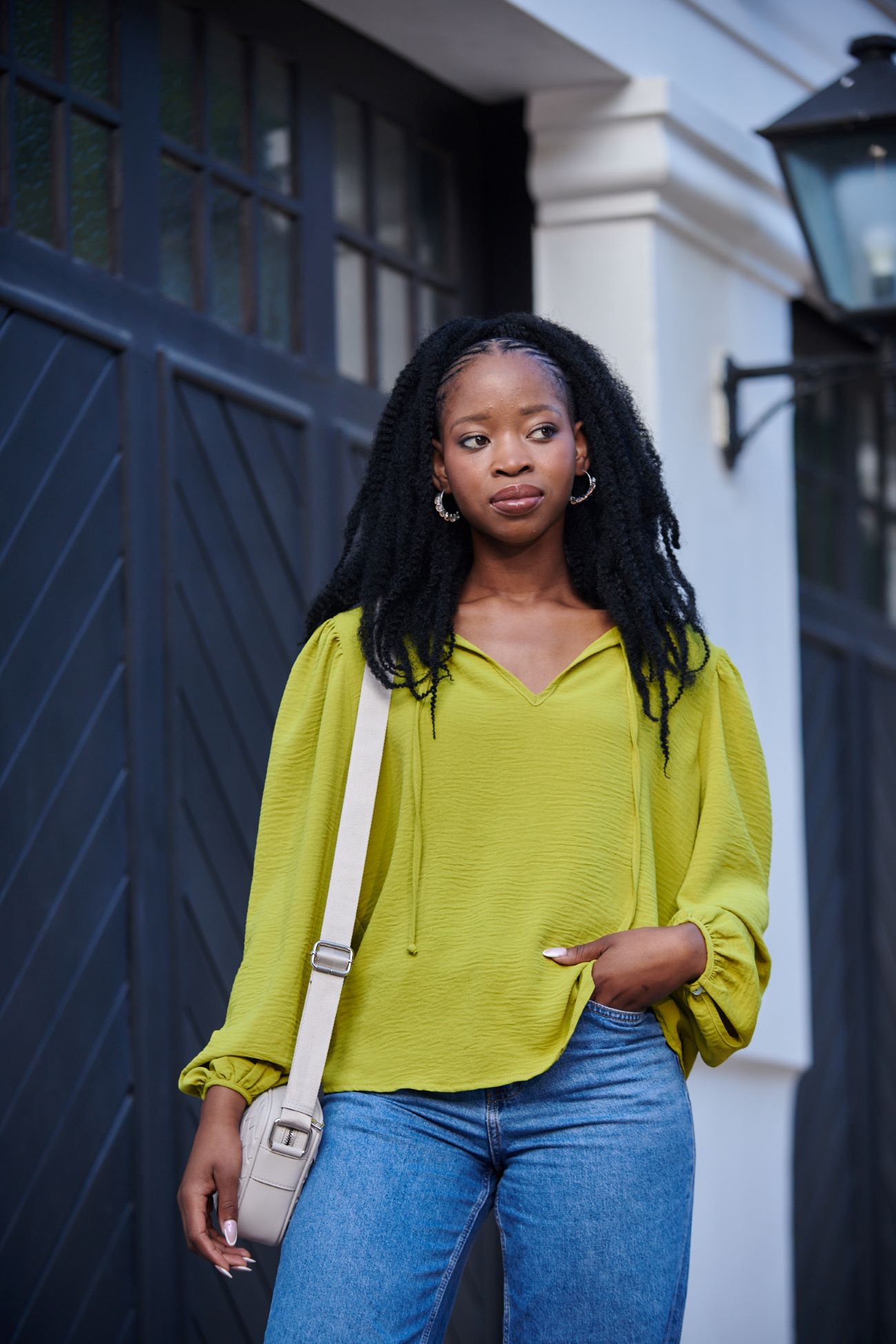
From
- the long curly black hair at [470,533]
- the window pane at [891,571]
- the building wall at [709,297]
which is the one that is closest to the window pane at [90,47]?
the building wall at [709,297]

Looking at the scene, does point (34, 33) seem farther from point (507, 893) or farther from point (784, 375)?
point (784, 375)

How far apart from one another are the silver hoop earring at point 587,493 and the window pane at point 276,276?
1.76 m

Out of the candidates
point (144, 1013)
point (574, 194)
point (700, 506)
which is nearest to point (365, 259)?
point (574, 194)

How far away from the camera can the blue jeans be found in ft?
7.88

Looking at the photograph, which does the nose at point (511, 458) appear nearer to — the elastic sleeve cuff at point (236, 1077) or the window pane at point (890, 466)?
the elastic sleeve cuff at point (236, 1077)

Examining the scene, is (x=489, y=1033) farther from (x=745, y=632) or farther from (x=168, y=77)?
(x=745, y=632)

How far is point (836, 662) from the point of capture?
6734 mm

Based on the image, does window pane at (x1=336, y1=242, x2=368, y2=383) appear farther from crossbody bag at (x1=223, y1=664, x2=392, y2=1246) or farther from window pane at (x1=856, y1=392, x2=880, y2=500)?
window pane at (x1=856, y1=392, x2=880, y2=500)

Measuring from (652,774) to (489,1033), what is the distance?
45 cm

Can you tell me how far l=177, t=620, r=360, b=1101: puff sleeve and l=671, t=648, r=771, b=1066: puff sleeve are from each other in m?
0.50

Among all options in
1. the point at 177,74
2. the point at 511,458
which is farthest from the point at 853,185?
the point at 511,458

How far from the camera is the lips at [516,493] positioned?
8.54 feet

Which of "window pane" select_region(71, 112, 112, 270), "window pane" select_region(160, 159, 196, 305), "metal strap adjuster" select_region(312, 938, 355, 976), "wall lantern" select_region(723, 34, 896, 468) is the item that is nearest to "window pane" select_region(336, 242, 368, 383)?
"window pane" select_region(160, 159, 196, 305)

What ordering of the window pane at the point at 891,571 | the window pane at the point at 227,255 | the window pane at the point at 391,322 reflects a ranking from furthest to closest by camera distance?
the window pane at the point at 891,571 < the window pane at the point at 391,322 < the window pane at the point at 227,255
